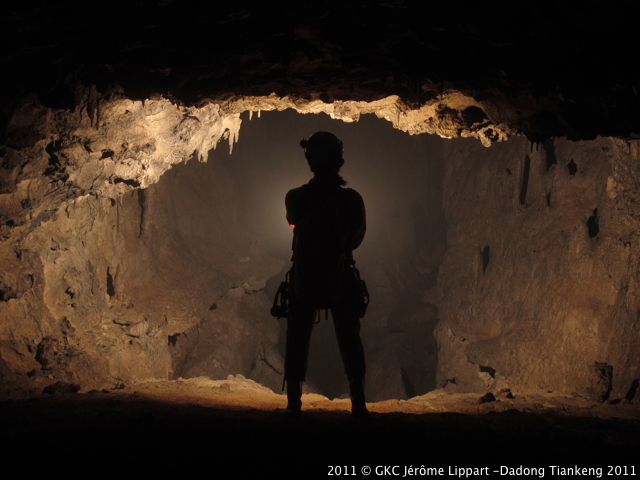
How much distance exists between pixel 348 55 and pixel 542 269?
15.7 feet

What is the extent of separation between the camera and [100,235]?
645cm

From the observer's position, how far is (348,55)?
134 inches

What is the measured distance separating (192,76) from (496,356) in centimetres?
642

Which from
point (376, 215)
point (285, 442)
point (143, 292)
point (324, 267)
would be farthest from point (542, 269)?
point (143, 292)

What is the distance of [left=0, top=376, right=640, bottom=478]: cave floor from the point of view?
188 centimetres

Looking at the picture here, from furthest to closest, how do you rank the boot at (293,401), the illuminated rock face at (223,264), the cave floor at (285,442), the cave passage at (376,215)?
the cave passage at (376,215) → the illuminated rock face at (223,264) → the boot at (293,401) → the cave floor at (285,442)

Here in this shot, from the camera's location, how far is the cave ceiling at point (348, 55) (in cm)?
293

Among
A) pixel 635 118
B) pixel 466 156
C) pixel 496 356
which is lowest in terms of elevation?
pixel 496 356

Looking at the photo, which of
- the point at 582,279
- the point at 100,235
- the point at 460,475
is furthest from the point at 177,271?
the point at 460,475

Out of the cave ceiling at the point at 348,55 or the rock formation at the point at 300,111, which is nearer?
the cave ceiling at the point at 348,55

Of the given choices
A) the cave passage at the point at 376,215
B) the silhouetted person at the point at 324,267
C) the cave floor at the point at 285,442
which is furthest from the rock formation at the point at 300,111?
the cave floor at the point at 285,442

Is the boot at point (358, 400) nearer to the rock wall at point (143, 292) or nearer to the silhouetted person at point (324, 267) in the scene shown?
the silhouetted person at point (324, 267)

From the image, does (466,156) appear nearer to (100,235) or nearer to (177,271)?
(177,271)

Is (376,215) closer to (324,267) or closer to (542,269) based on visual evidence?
(542,269)
